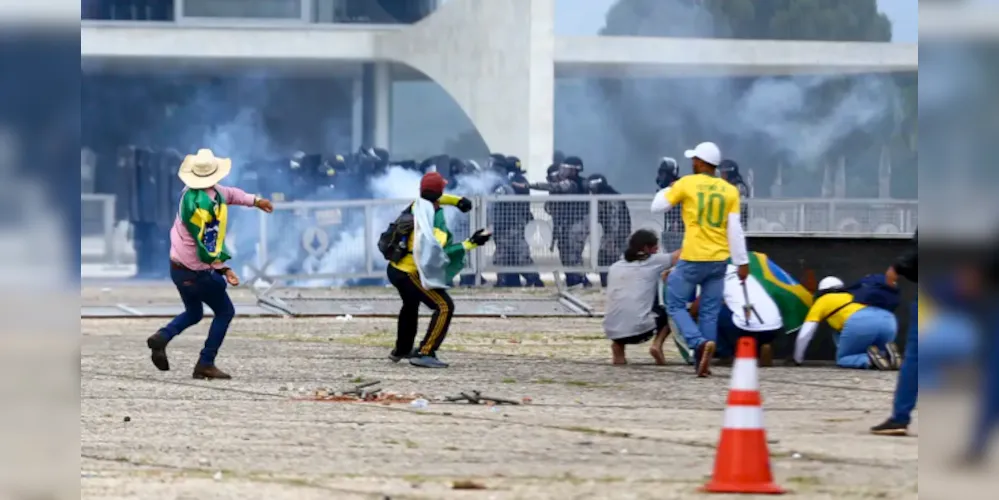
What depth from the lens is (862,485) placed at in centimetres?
806

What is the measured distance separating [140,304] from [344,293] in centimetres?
250

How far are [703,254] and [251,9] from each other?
31483 millimetres

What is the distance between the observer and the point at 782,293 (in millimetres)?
14047

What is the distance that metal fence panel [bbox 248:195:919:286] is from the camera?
71.8 ft

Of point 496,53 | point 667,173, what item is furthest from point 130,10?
point 667,173

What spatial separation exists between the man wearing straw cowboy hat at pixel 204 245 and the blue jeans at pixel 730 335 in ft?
11.2

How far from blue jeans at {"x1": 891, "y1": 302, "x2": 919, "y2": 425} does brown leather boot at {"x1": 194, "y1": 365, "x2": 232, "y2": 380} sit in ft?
17.0

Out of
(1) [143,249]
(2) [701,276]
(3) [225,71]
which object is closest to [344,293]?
(1) [143,249]

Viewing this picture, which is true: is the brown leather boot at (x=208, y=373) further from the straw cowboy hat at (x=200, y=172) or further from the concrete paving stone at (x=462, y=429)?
the straw cowboy hat at (x=200, y=172)

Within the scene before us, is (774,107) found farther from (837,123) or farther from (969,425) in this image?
(969,425)

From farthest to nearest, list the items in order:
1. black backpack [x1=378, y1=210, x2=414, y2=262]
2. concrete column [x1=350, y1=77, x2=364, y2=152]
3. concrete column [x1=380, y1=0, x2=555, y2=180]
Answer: concrete column [x1=350, y1=77, x2=364, y2=152] → concrete column [x1=380, y1=0, x2=555, y2=180] → black backpack [x1=378, y1=210, x2=414, y2=262]

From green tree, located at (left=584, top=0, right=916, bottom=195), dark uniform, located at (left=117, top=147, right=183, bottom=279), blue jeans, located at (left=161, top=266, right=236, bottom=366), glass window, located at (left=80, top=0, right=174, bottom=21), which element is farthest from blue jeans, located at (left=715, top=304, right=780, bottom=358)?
glass window, located at (left=80, top=0, right=174, bottom=21)

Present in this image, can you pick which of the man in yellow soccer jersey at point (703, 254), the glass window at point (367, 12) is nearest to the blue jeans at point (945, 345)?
the man in yellow soccer jersey at point (703, 254)

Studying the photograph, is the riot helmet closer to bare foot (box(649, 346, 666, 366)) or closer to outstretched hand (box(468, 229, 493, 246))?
bare foot (box(649, 346, 666, 366))
